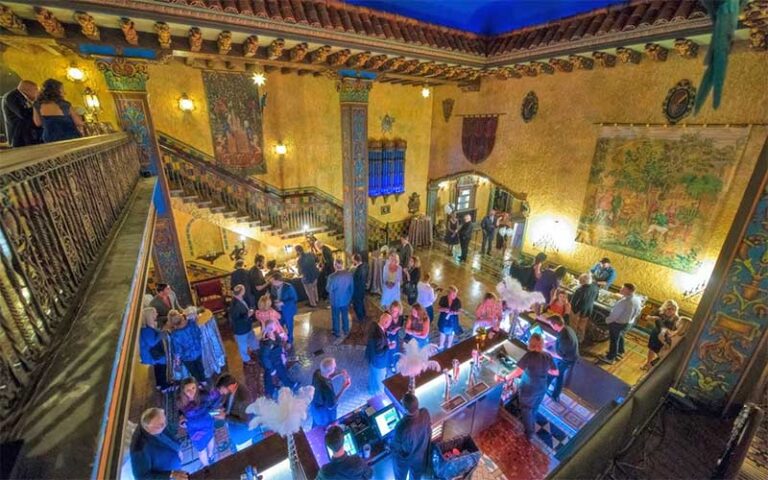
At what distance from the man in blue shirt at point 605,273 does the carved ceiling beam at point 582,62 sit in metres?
4.30

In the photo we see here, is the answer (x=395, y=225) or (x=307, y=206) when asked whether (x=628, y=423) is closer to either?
(x=307, y=206)

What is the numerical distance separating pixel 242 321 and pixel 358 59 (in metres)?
5.74

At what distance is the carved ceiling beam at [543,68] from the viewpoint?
7.41m

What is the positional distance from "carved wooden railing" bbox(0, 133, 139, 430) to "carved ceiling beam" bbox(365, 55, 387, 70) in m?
5.72

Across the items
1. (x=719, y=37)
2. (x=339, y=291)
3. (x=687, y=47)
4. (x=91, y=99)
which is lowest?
(x=339, y=291)

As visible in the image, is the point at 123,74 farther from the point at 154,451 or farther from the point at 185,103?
the point at 154,451

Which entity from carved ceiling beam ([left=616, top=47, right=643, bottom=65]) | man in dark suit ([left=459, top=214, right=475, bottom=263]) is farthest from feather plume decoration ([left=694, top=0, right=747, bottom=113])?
man in dark suit ([left=459, top=214, right=475, bottom=263])

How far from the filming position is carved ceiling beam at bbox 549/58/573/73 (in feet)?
23.0

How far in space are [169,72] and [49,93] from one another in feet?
19.3

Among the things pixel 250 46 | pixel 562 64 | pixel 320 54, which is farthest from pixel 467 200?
pixel 250 46

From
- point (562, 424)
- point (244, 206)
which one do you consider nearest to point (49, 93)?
point (244, 206)

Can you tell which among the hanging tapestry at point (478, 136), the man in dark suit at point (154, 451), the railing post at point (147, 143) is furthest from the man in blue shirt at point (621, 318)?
the railing post at point (147, 143)

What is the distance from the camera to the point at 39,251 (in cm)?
164

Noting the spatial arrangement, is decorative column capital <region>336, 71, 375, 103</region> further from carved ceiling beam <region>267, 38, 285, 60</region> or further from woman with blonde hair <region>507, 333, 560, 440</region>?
woman with blonde hair <region>507, 333, 560, 440</region>
